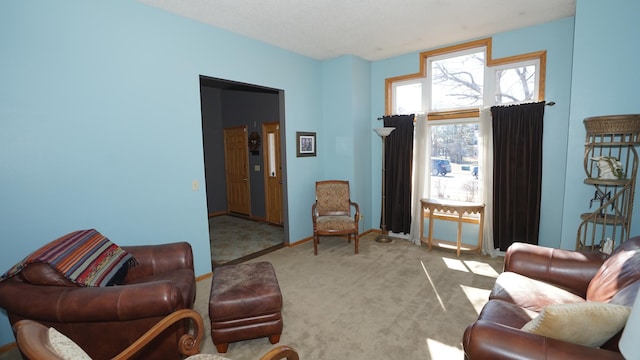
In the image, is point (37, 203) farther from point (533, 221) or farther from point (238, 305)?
point (533, 221)

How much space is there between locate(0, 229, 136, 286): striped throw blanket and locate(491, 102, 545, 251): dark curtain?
4.32 metres

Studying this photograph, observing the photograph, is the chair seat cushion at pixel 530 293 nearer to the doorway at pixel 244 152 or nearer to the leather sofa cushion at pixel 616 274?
the leather sofa cushion at pixel 616 274

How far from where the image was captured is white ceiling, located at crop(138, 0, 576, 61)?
3152mm

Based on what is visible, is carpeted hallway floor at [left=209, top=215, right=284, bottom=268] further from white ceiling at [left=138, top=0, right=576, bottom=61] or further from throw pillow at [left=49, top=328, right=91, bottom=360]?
white ceiling at [left=138, top=0, right=576, bottom=61]

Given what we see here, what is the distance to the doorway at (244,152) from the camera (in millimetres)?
6023

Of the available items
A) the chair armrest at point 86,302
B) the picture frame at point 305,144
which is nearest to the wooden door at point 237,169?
the picture frame at point 305,144

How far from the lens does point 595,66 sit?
294 centimetres

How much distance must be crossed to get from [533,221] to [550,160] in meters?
0.80

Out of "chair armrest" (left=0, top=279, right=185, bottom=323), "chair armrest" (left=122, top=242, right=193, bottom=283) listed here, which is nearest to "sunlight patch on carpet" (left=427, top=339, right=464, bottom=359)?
"chair armrest" (left=0, top=279, right=185, bottom=323)

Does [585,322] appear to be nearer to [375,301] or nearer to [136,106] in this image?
[375,301]

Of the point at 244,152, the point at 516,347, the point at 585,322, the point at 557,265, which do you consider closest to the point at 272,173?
the point at 244,152

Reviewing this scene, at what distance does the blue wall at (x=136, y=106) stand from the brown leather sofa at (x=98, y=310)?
34.6 inches

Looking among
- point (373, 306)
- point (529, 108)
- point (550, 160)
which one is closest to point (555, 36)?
point (529, 108)

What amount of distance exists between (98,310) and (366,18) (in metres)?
3.65
